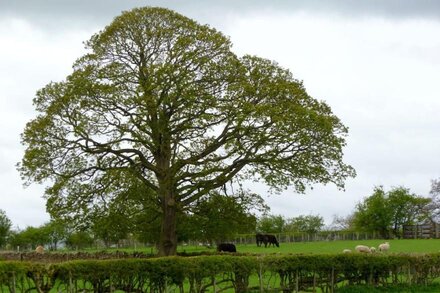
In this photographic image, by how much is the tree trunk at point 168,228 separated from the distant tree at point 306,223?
83718 mm

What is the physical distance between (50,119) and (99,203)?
508 centimetres

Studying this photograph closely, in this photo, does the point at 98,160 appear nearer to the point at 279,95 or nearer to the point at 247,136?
the point at 247,136

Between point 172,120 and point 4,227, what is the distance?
2682 inches

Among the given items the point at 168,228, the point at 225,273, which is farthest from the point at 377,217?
the point at 225,273

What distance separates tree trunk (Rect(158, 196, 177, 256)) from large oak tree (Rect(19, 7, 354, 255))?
5 cm

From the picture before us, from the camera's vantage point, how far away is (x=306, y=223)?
11906cm

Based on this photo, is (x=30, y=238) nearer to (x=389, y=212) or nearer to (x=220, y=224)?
(x=389, y=212)

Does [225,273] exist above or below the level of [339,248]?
above

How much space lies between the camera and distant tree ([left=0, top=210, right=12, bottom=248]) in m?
93.1

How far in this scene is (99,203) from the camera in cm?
3403

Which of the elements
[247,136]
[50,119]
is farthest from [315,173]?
[50,119]

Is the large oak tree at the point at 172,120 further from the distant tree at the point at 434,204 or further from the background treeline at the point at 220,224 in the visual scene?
the distant tree at the point at 434,204

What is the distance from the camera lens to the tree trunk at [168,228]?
34438mm

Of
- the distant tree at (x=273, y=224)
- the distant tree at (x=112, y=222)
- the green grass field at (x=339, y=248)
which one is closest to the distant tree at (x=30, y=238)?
the distant tree at (x=273, y=224)
